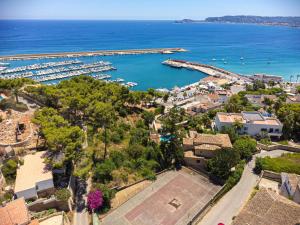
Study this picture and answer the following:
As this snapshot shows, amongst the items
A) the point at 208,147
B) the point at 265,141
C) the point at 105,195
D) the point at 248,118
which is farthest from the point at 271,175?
the point at 105,195

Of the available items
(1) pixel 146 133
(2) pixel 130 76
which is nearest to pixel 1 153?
(1) pixel 146 133

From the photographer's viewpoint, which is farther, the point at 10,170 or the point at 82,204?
the point at 10,170

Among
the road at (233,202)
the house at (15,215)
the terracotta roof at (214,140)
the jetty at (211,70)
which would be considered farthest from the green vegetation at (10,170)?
the jetty at (211,70)

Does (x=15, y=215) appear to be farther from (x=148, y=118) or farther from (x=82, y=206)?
(x=148, y=118)

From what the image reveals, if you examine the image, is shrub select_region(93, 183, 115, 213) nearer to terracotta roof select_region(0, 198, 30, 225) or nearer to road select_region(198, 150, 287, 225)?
terracotta roof select_region(0, 198, 30, 225)

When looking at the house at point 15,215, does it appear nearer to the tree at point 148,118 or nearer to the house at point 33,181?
the house at point 33,181
